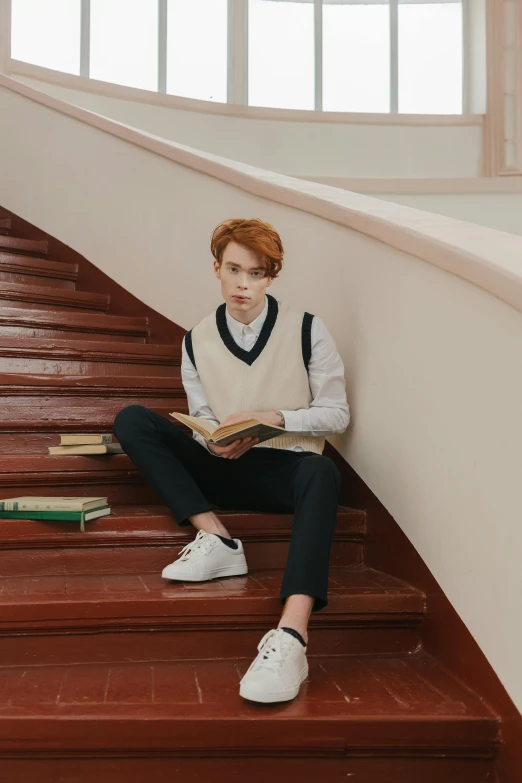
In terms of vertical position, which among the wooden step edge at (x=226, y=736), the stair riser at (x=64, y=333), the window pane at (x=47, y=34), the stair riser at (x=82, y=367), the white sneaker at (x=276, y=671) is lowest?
the wooden step edge at (x=226, y=736)

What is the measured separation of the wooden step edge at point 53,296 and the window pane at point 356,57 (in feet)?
11.4

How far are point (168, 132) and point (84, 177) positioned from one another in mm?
1761

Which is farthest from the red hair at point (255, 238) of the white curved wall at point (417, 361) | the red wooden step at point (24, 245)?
the red wooden step at point (24, 245)

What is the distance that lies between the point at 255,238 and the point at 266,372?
13.7 inches

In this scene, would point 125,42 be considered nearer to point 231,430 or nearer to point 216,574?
point 231,430

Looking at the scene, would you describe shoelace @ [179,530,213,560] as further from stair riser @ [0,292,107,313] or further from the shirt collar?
stair riser @ [0,292,107,313]

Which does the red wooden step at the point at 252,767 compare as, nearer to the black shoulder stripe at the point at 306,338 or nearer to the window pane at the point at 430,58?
the black shoulder stripe at the point at 306,338

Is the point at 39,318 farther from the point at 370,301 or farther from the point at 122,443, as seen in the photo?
the point at 370,301

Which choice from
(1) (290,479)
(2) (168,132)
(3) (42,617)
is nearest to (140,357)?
(1) (290,479)

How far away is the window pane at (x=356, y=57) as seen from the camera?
6.35 m

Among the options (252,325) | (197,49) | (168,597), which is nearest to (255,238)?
(252,325)

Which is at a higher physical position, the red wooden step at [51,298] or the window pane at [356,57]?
the window pane at [356,57]

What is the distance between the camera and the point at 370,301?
6.70ft

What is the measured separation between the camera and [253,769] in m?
1.40
